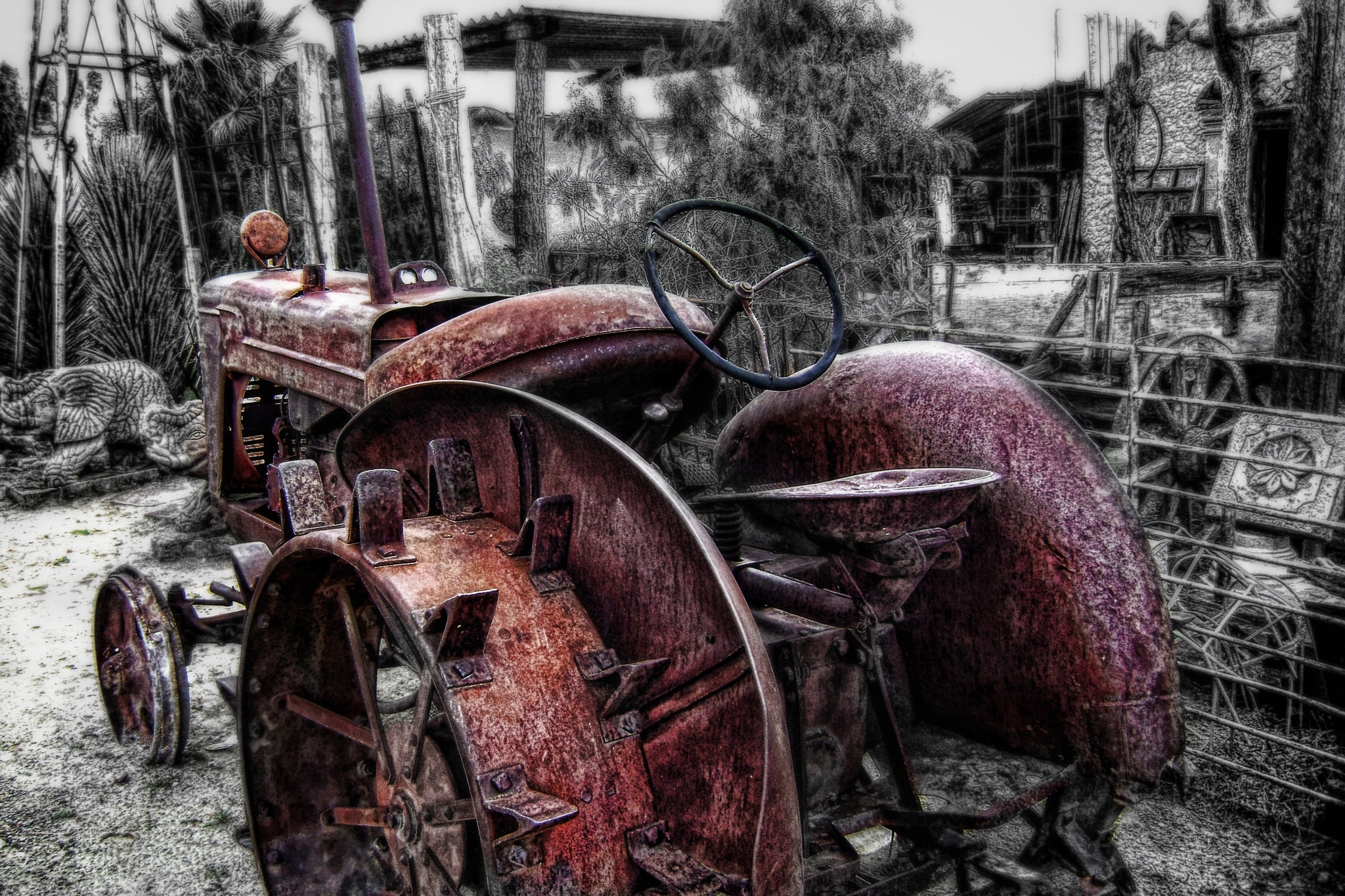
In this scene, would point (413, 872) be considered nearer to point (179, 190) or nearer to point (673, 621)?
point (673, 621)

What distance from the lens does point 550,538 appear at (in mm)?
1765

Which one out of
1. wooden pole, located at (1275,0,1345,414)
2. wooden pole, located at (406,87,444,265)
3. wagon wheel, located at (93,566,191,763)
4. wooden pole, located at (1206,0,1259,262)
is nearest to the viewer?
wagon wheel, located at (93,566,191,763)

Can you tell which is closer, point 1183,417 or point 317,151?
point 1183,417

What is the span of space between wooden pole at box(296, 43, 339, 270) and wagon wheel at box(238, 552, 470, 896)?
609 centimetres

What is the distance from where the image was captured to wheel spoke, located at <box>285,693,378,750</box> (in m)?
2.19

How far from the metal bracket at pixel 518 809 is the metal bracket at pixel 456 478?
0.62 m

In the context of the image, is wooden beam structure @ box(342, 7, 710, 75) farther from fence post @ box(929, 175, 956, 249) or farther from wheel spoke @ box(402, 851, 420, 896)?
wheel spoke @ box(402, 851, 420, 896)

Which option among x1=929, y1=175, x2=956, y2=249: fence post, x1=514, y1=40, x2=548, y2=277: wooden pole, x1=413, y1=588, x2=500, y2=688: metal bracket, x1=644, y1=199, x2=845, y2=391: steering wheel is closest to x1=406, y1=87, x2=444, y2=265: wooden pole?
x1=514, y1=40, x2=548, y2=277: wooden pole

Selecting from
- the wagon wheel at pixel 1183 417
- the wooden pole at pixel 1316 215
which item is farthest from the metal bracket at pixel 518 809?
the wooden pole at pixel 1316 215

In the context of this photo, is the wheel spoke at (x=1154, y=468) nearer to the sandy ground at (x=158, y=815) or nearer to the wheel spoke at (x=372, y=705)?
the sandy ground at (x=158, y=815)

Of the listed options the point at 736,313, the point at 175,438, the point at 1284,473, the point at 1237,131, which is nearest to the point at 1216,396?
the point at 1284,473

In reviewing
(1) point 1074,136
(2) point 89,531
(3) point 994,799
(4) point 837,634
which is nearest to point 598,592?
(4) point 837,634

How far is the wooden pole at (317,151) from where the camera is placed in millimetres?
7840

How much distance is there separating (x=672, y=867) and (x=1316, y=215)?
5.13 metres
